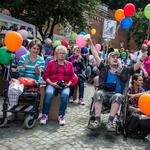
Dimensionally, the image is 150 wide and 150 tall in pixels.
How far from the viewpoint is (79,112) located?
17.4 ft

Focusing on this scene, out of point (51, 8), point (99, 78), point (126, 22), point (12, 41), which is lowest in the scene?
point (99, 78)

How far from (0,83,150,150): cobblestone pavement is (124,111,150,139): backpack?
11 centimetres

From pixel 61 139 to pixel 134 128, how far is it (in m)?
1.35

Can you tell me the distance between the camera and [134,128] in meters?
3.73

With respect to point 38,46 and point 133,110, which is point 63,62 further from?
point 133,110

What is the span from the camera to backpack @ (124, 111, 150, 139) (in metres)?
3.71

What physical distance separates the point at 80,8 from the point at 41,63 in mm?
10591

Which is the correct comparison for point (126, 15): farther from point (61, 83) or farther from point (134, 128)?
point (134, 128)

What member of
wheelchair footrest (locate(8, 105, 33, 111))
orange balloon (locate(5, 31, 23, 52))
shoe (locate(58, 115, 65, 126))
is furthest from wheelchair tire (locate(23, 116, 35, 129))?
orange balloon (locate(5, 31, 23, 52))

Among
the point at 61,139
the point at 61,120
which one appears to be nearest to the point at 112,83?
the point at 61,120

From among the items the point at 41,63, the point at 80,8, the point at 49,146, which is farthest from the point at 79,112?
the point at 80,8

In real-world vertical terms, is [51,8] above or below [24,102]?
above

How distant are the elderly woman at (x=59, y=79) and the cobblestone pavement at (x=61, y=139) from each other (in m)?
0.39

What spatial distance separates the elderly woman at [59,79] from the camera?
169 inches
